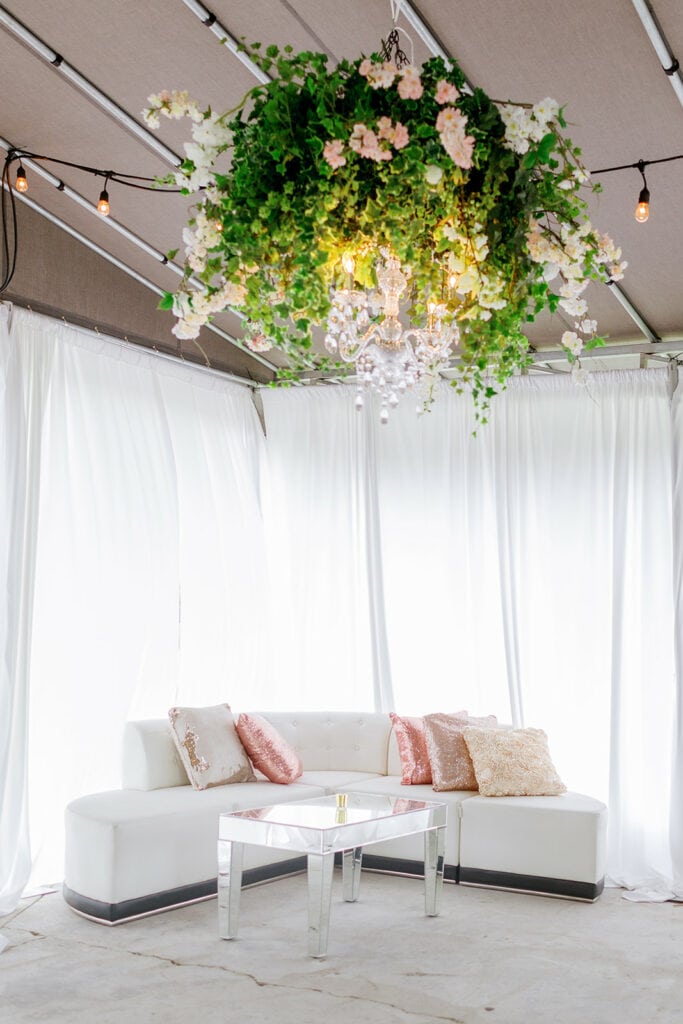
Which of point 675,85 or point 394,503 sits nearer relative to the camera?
point 675,85

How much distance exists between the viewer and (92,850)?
472 centimetres

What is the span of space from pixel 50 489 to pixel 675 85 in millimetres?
3472

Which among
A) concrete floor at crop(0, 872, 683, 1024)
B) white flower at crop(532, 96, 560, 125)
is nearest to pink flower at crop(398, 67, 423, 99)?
white flower at crop(532, 96, 560, 125)

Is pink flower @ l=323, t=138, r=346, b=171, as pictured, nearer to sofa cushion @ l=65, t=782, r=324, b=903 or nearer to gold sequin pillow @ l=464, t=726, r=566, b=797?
sofa cushion @ l=65, t=782, r=324, b=903

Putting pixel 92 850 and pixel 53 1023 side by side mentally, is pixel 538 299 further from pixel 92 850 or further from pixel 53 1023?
pixel 92 850

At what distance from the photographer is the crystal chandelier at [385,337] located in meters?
3.04

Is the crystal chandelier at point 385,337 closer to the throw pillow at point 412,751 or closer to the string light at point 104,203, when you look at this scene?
the string light at point 104,203

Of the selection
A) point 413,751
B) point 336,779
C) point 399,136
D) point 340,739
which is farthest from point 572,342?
point 340,739

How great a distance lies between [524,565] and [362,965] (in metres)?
2.78

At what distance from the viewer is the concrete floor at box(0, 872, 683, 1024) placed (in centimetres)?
364

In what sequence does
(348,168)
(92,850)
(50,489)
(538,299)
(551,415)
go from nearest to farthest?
(348,168), (538,299), (92,850), (50,489), (551,415)

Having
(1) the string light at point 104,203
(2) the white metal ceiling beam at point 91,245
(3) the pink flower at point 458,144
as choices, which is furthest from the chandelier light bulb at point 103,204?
(3) the pink flower at point 458,144

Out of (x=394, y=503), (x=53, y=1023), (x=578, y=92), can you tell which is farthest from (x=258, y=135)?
(x=394, y=503)

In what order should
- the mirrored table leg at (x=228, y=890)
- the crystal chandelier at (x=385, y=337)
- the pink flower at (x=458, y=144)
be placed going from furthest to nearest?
the mirrored table leg at (x=228, y=890), the crystal chandelier at (x=385, y=337), the pink flower at (x=458, y=144)
